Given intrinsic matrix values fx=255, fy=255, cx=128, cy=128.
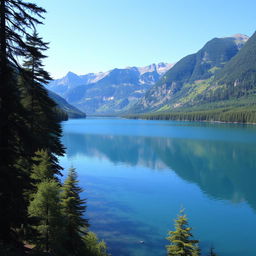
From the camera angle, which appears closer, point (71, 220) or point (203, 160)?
point (71, 220)

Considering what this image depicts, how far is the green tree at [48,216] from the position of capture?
18.3 m

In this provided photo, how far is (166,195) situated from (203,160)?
3699 centimetres

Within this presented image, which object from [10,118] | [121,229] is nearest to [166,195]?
[121,229]

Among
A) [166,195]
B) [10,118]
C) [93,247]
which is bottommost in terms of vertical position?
[166,195]

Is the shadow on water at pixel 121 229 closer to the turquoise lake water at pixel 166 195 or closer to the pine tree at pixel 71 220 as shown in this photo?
the turquoise lake water at pixel 166 195

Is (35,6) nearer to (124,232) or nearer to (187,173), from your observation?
(124,232)

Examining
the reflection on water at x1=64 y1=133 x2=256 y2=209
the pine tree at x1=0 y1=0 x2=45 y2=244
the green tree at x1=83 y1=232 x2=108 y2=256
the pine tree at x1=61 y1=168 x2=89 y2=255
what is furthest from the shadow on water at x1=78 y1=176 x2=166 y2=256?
the reflection on water at x1=64 y1=133 x2=256 y2=209

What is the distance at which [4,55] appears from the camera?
11906 mm

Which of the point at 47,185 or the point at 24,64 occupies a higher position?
the point at 24,64

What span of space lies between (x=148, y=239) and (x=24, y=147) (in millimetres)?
22102

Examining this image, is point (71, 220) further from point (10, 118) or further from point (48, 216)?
point (10, 118)

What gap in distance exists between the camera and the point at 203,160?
81.3m

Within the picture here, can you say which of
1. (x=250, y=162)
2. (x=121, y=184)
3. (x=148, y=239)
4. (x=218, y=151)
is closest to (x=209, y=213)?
(x=148, y=239)

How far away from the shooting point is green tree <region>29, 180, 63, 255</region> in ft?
59.9
